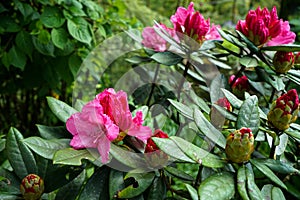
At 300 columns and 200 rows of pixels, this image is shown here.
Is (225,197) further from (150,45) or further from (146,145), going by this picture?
(150,45)

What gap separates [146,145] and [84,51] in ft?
3.25

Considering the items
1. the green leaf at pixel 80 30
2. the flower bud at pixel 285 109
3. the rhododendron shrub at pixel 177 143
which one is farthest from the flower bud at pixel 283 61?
the green leaf at pixel 80 30

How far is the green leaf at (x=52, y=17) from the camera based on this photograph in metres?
1.51

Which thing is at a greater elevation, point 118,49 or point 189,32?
point 189,32

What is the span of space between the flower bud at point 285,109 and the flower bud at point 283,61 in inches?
9.4

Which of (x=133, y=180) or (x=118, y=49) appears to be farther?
(x=118, y=49)

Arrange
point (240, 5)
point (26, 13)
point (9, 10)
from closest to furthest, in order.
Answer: point (26, 13) → point (9, 10) → point (240, 5)

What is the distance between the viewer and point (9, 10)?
1.71 metres

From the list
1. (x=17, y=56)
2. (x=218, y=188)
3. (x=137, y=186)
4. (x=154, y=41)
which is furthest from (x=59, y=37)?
(x=218, y=188)

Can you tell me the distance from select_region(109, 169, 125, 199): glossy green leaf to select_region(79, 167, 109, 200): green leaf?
0.03 m


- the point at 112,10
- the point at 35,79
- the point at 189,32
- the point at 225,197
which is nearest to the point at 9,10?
the point at 35,79

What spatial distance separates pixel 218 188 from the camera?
745mm

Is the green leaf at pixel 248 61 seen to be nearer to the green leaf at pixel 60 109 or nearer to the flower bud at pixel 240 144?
the flower bud at pixel 240 144

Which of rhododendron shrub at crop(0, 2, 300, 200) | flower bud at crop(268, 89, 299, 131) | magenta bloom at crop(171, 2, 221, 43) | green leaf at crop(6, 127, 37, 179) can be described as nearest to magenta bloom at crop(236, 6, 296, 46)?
rhododendron shrub at crop(0, 2, 300, 200)
